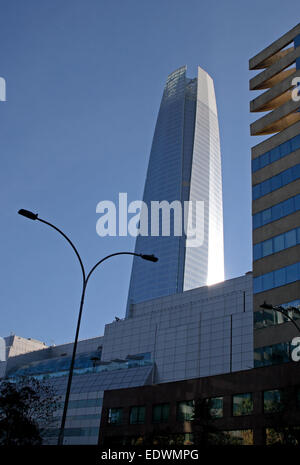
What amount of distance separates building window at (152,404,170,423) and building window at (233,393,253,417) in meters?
10.4

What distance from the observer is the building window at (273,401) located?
157 feet

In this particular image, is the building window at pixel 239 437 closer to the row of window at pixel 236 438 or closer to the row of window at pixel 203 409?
the row of window at pixel 236 438

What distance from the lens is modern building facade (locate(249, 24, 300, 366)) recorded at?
50.6 metres

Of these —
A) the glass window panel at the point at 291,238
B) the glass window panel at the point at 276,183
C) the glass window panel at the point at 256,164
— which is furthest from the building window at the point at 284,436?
the glass window panel at the point at 256,164

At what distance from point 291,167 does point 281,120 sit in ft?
25.6

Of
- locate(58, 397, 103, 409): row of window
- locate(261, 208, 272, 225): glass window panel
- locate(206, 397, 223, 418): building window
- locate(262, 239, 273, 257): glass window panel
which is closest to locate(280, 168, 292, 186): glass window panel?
locate(261, 208, 272, 225): glass window panel

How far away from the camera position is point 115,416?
2616 inches

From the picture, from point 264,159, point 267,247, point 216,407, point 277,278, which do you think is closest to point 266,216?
point 267,247

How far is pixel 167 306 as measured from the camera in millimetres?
122250

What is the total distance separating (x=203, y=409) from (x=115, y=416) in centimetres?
1786

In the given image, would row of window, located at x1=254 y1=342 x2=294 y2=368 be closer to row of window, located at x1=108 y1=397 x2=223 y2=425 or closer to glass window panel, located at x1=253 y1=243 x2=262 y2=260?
row of window, located at x1=108 y1=397 x2=223 y2=425
